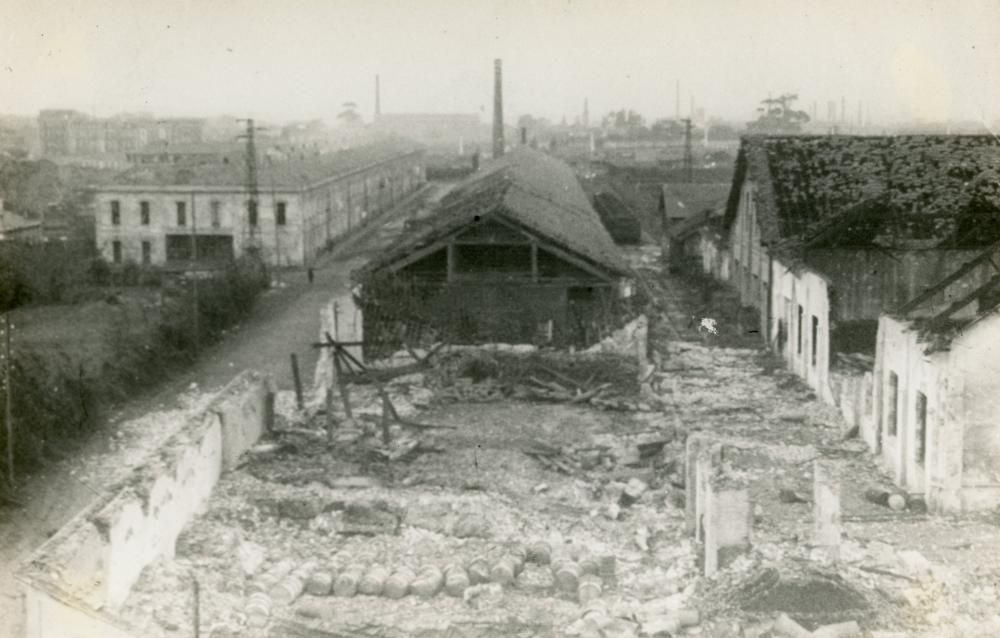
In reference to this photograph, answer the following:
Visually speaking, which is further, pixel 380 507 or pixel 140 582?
pixel 380 507

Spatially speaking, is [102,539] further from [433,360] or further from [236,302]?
[236,302]

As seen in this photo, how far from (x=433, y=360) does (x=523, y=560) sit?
1168cm

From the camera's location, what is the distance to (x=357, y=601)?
533 inches

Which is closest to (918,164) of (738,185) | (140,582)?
(738,185)

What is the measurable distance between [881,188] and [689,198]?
23.0 metres

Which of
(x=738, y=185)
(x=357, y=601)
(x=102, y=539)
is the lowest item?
(x=357, y=601)

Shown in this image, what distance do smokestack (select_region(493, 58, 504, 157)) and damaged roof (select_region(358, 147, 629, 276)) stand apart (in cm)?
2847

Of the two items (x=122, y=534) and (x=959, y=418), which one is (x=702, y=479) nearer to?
(x=959, y=418)

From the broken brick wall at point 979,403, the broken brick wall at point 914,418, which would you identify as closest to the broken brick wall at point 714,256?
the broken brick wall at point 914,418

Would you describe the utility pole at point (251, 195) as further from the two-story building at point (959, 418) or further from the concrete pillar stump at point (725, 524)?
the concrete pillar stump at point (725, 524)

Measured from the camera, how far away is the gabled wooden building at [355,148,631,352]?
28.1m

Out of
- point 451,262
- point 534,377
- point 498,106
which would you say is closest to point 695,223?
point 451,262

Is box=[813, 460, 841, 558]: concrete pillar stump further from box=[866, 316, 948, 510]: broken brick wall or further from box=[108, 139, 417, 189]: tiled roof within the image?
box=[108, 139, 417, 189]: tiled roof

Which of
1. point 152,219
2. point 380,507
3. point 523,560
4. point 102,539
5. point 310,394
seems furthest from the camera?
point 152,219
